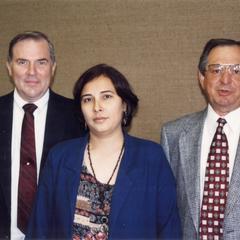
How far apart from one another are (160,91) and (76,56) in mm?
713

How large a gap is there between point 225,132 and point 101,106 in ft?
2.19

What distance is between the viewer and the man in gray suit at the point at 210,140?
6.29 feet

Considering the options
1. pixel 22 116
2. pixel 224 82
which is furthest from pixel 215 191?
pixel 22 116

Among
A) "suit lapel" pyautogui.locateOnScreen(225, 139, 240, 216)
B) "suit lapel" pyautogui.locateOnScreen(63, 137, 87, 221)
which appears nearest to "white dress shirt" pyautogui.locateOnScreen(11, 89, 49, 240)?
"suit lapel" pyautogui.locateOnScreen(63, 137, 87, 221)

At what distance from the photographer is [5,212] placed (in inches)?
80.4

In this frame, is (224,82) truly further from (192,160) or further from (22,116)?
(22,116)

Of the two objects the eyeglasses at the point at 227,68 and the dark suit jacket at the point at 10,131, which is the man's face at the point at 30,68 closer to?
the dark suit jacket at the point at 10,131

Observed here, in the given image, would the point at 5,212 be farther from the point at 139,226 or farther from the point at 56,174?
the point at 139,226

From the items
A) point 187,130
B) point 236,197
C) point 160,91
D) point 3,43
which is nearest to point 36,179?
point 187,130

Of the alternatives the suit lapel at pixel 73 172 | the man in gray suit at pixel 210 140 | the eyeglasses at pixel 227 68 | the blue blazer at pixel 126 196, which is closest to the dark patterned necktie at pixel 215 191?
the man in gray suit at pixel 210 140

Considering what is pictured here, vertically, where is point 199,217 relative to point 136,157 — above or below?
below

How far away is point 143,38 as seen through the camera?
114 inches

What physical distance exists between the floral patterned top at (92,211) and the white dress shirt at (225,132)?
20.2 inches

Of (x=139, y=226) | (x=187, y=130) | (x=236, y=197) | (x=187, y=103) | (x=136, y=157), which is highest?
(x=187, y=103)
